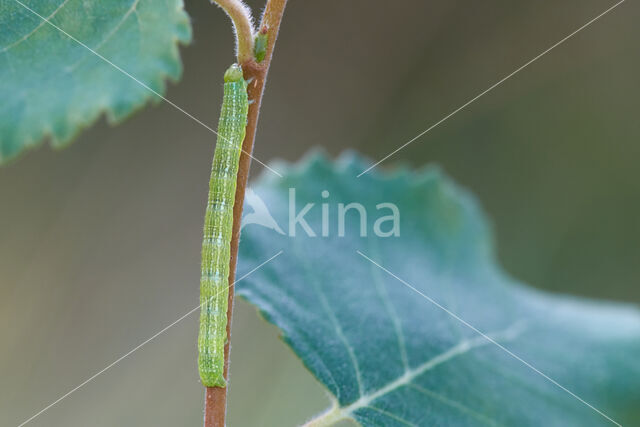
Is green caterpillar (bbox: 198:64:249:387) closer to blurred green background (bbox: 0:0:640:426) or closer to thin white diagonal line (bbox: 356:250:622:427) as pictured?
thin white diagonal line (bbox: 356:250:622:427)

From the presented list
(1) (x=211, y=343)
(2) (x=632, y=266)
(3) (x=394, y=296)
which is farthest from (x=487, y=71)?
(1) (x=211, y=343)

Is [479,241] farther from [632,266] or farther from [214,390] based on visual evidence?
[632,266]

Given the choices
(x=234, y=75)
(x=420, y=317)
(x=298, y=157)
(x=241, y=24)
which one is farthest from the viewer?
(x=298, y=157)

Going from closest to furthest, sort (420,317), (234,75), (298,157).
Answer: (234,75) → (420,317) → (298,157)

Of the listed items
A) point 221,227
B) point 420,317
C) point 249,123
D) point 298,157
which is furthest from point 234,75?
point 298,157

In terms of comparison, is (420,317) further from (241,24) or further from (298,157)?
(298,157)

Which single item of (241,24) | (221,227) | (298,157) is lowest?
(221,227)

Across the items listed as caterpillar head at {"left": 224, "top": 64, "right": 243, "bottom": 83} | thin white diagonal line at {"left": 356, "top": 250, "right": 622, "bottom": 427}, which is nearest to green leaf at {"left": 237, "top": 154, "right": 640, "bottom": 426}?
thin white diagonal line at {"left": 356, "top": 250, "right": 622, "bottom": 427}
